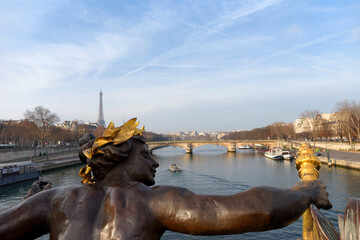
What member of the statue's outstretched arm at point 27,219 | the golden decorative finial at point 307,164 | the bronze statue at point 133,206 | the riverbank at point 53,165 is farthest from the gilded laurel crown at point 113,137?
the riverbank at point 53,165

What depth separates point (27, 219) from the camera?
123 centimetres

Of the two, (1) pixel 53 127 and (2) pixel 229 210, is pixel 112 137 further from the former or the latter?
(1) pixel 53 127

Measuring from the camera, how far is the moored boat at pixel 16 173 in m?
20.4

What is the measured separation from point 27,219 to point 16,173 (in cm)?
2497

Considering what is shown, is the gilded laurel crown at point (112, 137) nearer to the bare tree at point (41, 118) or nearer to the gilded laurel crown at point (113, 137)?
the gilded laurel crown at point (113, 137)

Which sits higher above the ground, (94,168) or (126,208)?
(94,168)

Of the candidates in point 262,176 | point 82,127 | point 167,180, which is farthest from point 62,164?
point 82,127

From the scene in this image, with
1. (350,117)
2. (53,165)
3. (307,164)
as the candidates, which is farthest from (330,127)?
(307,164)

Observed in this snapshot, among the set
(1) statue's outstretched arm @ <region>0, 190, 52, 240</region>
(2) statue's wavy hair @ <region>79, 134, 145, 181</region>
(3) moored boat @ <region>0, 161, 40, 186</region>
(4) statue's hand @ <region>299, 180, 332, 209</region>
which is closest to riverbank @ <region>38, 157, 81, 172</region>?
(3) moored boat @ <region>0, 161, 40, 186</region>

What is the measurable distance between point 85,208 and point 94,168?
21 cm

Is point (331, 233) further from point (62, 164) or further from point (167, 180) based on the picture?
point (62, 164)

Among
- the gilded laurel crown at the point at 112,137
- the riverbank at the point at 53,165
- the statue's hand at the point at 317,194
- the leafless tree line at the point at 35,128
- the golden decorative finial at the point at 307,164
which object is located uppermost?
the leafless tree line at the point at 35,128

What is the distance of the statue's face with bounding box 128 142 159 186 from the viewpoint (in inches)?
53.7

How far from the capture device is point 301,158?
1593 millimetres
